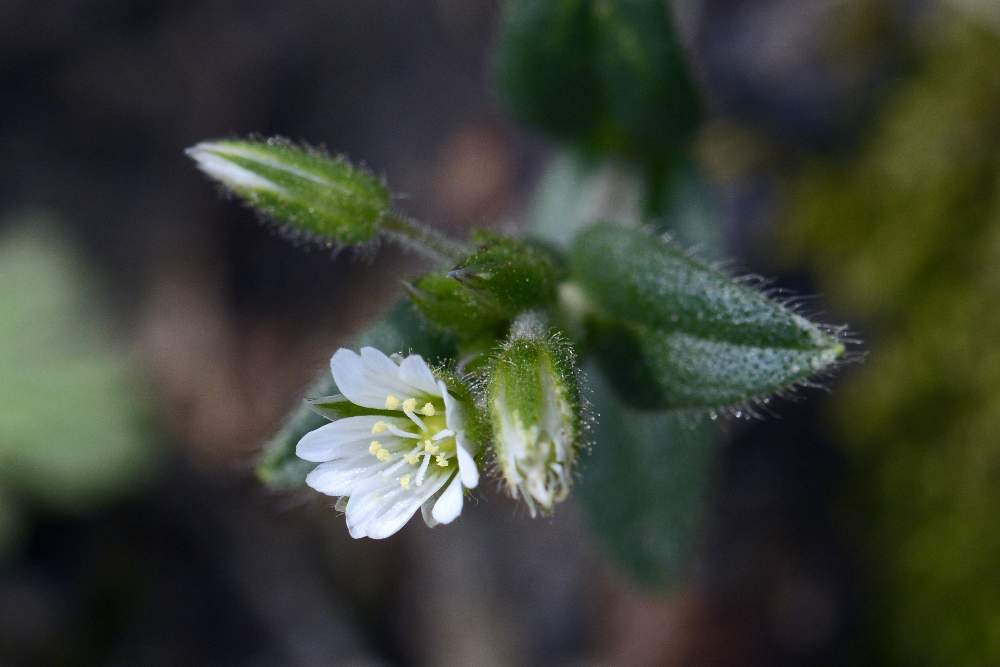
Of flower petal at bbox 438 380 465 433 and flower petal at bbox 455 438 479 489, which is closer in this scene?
flower petal at bbox 455 438 479 489

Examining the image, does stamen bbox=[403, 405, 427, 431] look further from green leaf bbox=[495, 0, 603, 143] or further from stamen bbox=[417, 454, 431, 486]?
green leaf bbox=[495, 0, 603, 143]

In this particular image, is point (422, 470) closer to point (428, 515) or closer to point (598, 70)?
point (428, 515)

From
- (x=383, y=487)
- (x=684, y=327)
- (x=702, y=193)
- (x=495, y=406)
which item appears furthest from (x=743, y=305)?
(x=702, y=193)

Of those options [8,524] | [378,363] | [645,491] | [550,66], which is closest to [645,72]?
[550,66]

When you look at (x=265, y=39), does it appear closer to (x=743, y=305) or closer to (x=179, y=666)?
(x=179, y=666)

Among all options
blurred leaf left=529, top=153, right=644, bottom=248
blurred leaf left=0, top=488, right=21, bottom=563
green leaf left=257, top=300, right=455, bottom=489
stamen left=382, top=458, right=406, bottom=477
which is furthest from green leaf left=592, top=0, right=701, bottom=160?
blurred leaf left=0, top=488, right=21, bottom=563

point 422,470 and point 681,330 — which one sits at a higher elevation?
point 681,330

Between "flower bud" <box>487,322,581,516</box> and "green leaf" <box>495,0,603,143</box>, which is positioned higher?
"green leaf" <box>495,0,603,143</box>
